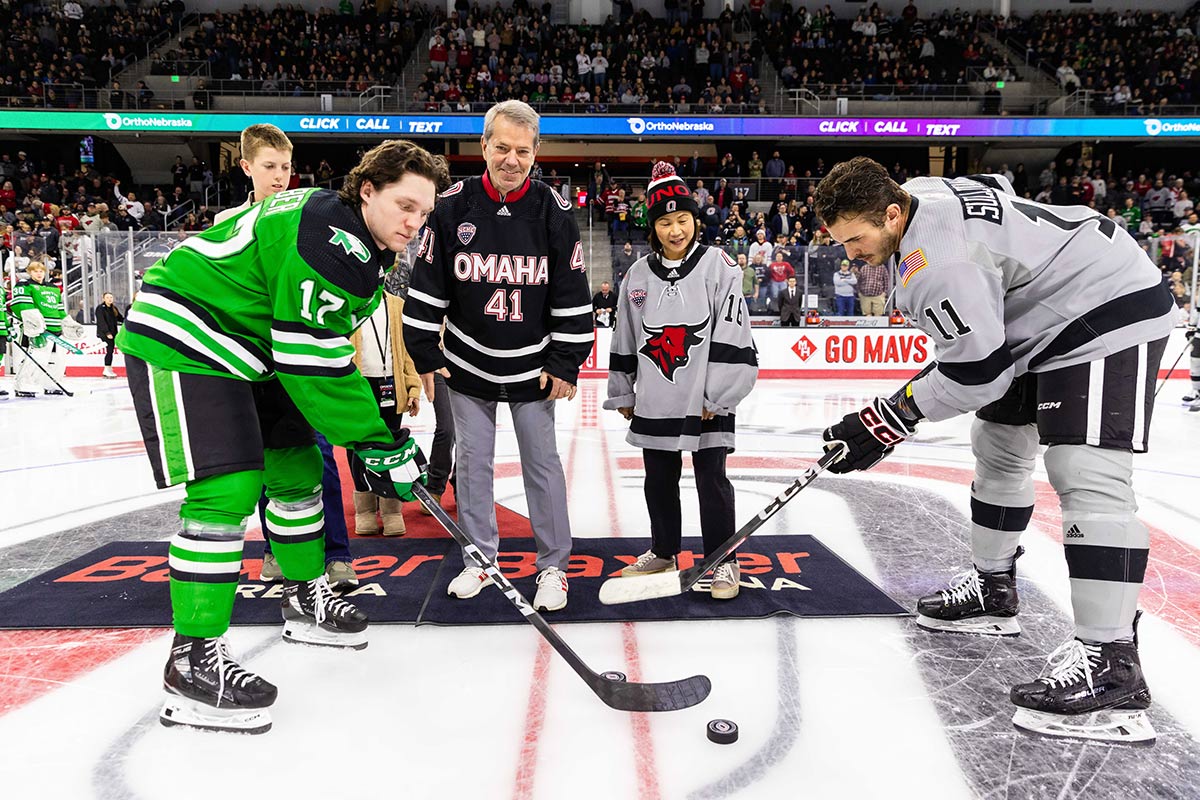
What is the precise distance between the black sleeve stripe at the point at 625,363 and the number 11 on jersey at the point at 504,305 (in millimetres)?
442

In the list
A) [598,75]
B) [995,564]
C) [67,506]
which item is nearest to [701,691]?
[995,564]

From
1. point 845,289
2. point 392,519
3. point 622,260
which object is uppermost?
point 622,260

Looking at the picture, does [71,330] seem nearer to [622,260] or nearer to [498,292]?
[622,260]

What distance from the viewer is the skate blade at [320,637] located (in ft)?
7.38

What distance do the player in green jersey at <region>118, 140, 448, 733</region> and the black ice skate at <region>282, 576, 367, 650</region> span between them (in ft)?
1.15

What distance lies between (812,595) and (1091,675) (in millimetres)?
881

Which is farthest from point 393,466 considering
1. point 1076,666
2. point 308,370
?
point 1076,666

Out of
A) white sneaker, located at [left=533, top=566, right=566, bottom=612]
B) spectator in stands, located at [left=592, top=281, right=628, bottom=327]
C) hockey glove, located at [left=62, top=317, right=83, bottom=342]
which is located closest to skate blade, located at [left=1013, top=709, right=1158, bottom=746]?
white sneaker, located at [left=533, top=566, right=566, bottom=612]

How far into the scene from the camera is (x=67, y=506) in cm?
382

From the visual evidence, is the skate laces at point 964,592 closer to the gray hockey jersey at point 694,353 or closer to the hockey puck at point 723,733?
the gray hockey jersey at point 694,353

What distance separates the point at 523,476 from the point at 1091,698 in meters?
1.69

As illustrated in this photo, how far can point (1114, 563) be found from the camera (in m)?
1.87

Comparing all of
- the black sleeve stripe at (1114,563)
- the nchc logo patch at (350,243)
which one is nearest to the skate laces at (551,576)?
the nchc logo patch at (350,243)

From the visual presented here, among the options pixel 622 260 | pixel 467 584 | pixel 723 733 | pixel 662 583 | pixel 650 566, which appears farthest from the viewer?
pixel 622 260
